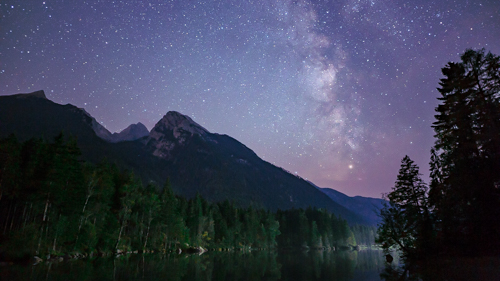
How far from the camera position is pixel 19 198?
45.8 m

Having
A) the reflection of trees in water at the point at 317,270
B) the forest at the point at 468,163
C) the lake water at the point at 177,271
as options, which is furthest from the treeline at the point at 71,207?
the forest at the point at 468,163

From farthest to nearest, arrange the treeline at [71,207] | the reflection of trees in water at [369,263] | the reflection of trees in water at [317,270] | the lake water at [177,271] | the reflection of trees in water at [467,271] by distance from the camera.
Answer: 1. the treeline at [71,207]
2. the reflection of trees in water at [369,263]
3. the reflection of trees in water at [317,270]
4. the lake water at [177,271]
5. the reflection of trees in water at [467,271]

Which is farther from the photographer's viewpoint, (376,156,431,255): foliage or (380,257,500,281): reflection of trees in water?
(376,156,431,255): foliage

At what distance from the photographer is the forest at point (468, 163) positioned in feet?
89.5

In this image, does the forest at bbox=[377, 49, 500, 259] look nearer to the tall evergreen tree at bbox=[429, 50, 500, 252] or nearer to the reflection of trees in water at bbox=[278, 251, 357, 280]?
the tall evergreen tree at bbox=[429, 50, 500, 252]

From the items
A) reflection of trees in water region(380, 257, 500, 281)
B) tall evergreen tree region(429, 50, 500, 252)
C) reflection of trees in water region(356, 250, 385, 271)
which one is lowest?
reflection of trees in water region(356, 250, 385, 271)

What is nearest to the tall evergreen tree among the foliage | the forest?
the forest

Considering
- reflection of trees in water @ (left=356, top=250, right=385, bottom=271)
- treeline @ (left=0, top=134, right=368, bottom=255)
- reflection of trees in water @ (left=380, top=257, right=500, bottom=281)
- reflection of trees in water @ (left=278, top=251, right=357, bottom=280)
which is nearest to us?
reflection of trees in water @ (left=380, top=257, right=500, bottom=281)

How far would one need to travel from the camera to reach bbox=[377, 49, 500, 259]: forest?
27281 millimetres

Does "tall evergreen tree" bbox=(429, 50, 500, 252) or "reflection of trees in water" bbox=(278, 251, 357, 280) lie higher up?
"tall evergreen tree" bbox=(429, 50, 500, 252)

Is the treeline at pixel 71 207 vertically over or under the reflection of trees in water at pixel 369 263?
over

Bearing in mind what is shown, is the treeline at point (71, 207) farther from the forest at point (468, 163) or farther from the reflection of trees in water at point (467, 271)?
the forest at point (468, 163)

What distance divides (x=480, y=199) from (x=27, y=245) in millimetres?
53803

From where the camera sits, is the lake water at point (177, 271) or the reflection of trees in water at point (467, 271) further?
the lake water at point (177, 271)
